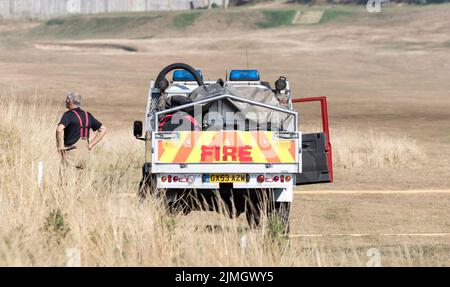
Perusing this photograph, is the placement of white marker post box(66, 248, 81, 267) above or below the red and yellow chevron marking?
below

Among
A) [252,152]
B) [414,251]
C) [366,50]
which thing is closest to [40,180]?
[252,152]

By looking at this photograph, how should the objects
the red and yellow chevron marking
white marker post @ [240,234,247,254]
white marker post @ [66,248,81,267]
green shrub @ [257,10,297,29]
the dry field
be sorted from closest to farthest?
white marker post @ [66,248,81,267], white marker post @ [240,234,247,254], the dry field, the red and yellow chevron marking, green shrub @ [257,10,297,29]

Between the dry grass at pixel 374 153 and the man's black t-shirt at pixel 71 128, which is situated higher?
the dry grass at pixel 374 153

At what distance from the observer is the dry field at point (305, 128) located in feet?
33.9

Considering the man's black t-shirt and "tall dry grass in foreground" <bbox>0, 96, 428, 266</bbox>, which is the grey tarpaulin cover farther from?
the man's black t-shirt

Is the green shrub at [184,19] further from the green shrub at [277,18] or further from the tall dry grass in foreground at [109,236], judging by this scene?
the tall dry grass in foreground at [109,236]

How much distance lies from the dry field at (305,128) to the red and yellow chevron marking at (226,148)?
27.3 inches

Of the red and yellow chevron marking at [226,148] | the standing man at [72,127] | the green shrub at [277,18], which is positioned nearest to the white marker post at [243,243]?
the red and yellow chevron marking at [226,148]

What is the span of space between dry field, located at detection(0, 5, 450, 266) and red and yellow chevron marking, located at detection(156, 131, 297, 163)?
0.69 meters

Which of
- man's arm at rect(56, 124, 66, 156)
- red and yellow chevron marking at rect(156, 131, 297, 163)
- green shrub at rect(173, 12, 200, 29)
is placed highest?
green shrub at rect(173, 12, 200, 29)

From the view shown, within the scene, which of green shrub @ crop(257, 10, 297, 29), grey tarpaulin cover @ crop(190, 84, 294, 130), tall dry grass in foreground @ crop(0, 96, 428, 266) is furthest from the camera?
green shrub @ crop(257, 10, 297, 29)

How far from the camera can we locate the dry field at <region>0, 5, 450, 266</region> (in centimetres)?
1033

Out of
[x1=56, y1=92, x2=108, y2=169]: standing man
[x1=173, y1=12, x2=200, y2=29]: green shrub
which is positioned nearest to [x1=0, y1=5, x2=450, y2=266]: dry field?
[x1=56, y1=92, x2=108, y2=169]: standing man

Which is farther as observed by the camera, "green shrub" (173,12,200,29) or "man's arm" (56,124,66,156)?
"green shrub" (173,12,200,29)
